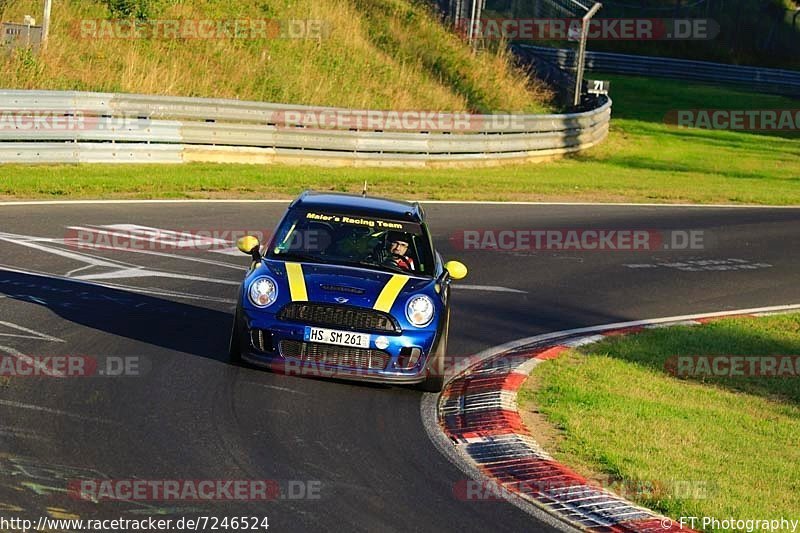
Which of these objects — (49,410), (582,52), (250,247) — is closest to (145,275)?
(250,247)

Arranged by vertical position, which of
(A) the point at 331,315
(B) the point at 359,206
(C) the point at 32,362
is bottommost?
(C) the point at 32,362

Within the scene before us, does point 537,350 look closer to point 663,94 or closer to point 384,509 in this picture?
point 384,509

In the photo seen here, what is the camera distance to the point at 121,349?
10203 millimetres

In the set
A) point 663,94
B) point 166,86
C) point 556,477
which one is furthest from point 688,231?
point 663,94

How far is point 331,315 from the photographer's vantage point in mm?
9547

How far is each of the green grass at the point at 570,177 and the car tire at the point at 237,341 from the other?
396 inches

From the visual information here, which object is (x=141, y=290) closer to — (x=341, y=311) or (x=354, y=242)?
(x=354, y=242)

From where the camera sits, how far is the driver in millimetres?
10547

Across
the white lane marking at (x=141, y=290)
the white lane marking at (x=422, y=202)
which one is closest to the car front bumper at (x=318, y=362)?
the white lane marking at (x=141, y=290)

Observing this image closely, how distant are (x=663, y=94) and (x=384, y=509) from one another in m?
48.9

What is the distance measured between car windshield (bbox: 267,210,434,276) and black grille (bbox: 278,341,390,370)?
1.03m

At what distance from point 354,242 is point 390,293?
3.35ft

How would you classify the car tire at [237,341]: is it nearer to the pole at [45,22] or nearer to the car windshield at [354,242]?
the car windshield at [354,242]

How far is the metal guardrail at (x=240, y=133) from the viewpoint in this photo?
21031 millimetres
